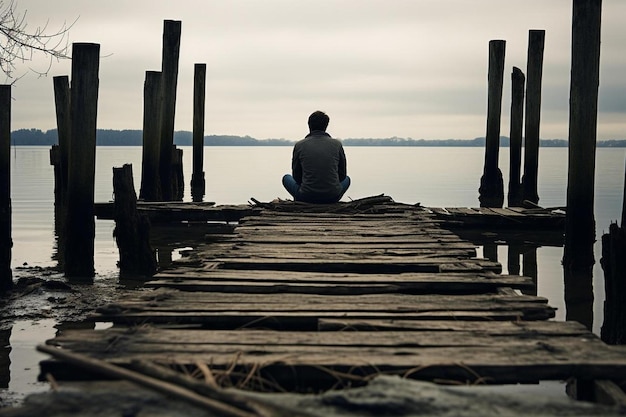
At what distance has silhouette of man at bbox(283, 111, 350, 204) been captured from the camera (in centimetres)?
1140

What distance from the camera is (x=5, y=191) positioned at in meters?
9.82

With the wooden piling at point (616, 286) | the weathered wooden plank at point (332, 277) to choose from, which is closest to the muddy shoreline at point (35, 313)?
the weathered wooden plank at point (332, 277)

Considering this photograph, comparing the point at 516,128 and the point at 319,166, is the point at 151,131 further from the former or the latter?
the point at 516,128

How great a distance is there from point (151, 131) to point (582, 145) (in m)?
9.59

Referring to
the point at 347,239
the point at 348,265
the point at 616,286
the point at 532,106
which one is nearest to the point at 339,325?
the point at 348,265

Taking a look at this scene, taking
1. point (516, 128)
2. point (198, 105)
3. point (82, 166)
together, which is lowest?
point (82, 166)

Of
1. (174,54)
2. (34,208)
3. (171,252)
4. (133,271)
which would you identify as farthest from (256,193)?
(133,271)

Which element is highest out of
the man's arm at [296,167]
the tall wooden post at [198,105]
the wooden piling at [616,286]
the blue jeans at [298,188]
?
the tall wooden post at [198,105]

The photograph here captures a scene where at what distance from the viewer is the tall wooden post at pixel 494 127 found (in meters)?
19.7

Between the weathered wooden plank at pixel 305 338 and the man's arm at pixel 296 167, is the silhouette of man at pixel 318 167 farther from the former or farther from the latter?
the weathered wooden plank at pixel 305 338

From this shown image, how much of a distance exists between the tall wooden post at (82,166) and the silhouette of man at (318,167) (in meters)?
3.00

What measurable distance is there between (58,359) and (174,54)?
47.2 ft

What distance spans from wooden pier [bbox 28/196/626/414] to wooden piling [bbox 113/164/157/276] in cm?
295

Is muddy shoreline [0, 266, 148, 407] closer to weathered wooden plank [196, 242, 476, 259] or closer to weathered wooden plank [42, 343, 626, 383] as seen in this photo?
weathered wooden plank [196, 242, 476, 259]
